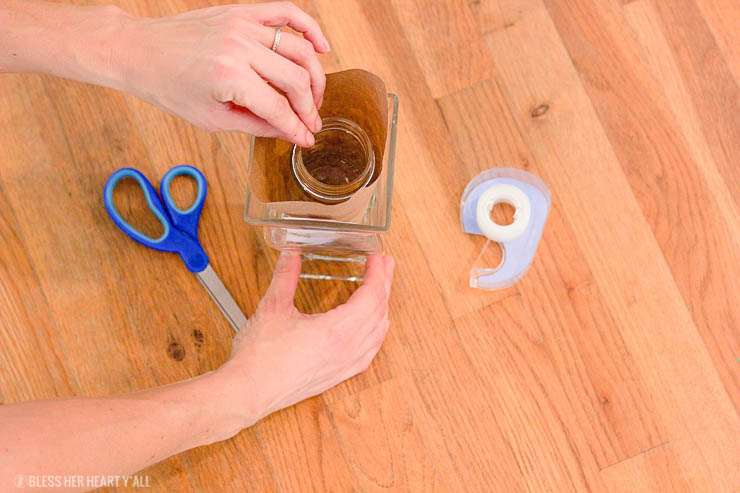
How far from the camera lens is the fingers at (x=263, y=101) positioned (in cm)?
40

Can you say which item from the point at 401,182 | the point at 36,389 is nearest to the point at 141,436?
the point at 36,389

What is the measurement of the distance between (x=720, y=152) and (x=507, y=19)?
0.94 feet

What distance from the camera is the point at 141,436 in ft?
1.56

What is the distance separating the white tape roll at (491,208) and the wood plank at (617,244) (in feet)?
0.16

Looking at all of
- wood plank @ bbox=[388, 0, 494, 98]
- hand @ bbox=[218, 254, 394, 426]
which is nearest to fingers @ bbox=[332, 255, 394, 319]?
hand @ bbox=[218, 254, 394, 426]

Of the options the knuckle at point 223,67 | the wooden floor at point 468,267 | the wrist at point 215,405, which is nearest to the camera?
the knuckle at point 223,67

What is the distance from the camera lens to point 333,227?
0.47m

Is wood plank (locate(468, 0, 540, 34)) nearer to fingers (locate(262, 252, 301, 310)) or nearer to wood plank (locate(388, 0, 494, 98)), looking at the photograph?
wood plank (locate(388, 0, 494, 98))

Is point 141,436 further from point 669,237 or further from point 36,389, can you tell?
point 669,237

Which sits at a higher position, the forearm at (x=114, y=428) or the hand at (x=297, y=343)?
the forearm at (x=114, y=428)

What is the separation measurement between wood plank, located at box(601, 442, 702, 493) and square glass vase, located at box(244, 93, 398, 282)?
0.34 m

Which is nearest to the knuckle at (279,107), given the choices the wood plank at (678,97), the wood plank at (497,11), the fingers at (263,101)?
the fingers at (263,101)

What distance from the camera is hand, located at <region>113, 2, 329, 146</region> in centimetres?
41

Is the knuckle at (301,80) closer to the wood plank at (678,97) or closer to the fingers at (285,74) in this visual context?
the fingers at (285,74)
